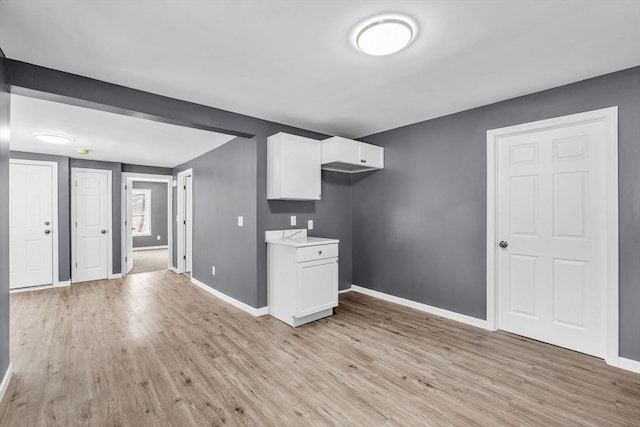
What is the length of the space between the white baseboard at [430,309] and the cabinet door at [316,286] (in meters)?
0.94

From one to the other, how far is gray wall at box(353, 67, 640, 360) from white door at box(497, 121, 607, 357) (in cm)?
15

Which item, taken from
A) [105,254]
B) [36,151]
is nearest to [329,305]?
[105,254]

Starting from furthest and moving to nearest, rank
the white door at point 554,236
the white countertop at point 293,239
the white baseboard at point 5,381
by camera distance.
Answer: the white countertop at point 293,239 < the white door at point 554,236 < the white baseboard at point 5,381

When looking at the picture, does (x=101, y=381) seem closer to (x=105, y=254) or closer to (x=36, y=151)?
(x=105, y=254)

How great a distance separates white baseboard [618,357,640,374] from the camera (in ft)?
7.32

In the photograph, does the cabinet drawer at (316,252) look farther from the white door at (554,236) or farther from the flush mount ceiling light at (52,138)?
the flush mount ceiling light at (52,138)

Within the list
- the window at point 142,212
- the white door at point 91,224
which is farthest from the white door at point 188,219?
the window at point 142,212

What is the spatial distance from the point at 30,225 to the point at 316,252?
5.00 metres

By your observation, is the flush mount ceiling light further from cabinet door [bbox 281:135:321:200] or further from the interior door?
cabinet door [bbox 281:135:321:200]

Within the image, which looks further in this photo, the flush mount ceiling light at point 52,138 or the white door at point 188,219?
the white door at point 188,219

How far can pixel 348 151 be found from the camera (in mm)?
3715

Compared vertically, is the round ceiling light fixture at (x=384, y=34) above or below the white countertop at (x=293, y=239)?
above

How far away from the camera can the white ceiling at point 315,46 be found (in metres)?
1.63

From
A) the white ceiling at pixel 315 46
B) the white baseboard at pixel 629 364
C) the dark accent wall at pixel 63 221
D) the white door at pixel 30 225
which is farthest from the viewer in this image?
the dark accent wall at pixel 63 221
